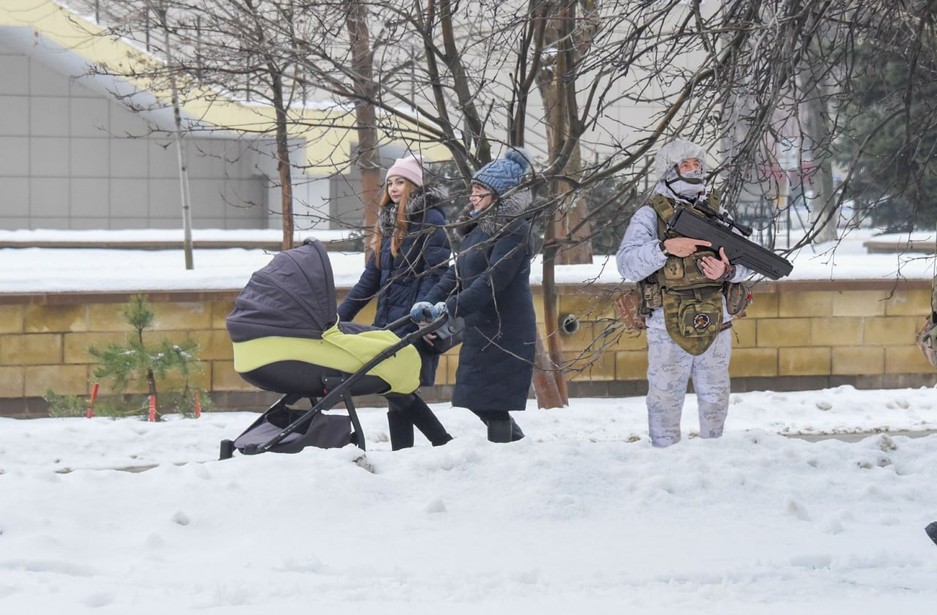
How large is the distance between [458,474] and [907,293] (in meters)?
6.49

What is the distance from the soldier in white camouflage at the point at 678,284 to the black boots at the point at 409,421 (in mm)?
1179

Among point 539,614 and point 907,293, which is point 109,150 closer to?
point 907,293

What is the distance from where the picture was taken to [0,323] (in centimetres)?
1016

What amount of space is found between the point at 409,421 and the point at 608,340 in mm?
3505

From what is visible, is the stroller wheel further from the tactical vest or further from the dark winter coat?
the tactical vest

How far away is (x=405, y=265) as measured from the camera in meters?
7.11

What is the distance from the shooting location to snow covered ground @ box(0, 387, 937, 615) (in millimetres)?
4395

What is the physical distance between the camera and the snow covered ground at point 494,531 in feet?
14.4

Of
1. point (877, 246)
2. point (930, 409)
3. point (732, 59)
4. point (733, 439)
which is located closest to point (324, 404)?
point (733, 439)

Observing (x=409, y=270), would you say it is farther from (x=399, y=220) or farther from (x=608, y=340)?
Answer: (x=608, y=340)

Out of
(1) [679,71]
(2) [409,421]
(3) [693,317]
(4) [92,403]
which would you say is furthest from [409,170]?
(4) [92,403]

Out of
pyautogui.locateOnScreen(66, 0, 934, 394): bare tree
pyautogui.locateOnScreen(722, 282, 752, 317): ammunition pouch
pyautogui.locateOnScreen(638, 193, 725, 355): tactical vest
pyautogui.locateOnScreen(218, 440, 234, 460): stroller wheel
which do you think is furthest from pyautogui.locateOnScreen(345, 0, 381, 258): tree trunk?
pyautogui.locateOnScreen(722, 282, 752, 317): ammunition pouch

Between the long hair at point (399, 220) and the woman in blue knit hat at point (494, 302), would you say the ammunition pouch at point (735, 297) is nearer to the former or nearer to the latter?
the woman in blue knit hat at point (494, 302)

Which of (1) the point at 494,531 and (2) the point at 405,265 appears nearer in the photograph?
(1) the point at 494,531
